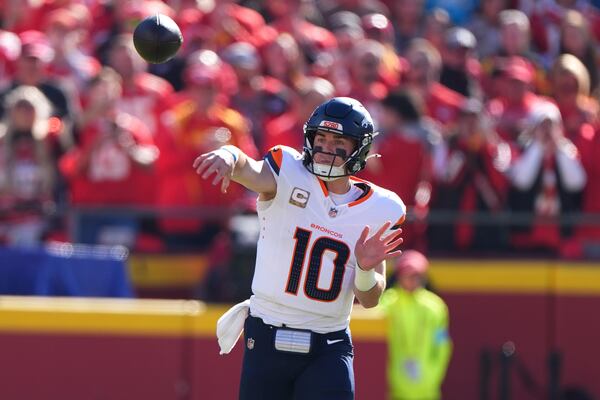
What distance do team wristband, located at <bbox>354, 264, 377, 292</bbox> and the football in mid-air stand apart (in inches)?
59.5

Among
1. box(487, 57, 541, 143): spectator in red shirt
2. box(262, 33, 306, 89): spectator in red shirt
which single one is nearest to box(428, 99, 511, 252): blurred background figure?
box(487, 57, 541, 143): spectator in red shirt

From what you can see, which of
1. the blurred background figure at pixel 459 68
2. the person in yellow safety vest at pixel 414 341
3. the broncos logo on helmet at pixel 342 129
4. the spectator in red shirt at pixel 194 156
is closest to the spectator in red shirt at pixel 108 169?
the spectator in red shirt at pixel 194 156

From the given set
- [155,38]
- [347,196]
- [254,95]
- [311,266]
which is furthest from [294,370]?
[254,95]

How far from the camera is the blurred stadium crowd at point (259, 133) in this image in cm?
1086

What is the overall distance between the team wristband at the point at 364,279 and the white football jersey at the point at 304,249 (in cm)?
17

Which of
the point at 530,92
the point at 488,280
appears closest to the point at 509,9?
the point at 530,92

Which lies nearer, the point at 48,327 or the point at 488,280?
the point at 48,327

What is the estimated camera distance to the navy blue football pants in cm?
650

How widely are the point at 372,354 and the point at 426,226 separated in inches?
64.1

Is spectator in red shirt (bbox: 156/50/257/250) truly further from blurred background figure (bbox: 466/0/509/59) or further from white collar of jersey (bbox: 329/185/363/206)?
white collar of jersey (bbox: 329/185/363/206)

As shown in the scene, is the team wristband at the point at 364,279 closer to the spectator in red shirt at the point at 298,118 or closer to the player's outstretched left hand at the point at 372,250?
the player's outstretched left hand at the point at 372,250

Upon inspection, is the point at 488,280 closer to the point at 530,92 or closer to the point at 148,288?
the point at 530,92

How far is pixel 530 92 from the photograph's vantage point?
1223cm

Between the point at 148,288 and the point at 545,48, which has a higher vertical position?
the point at 545,48
